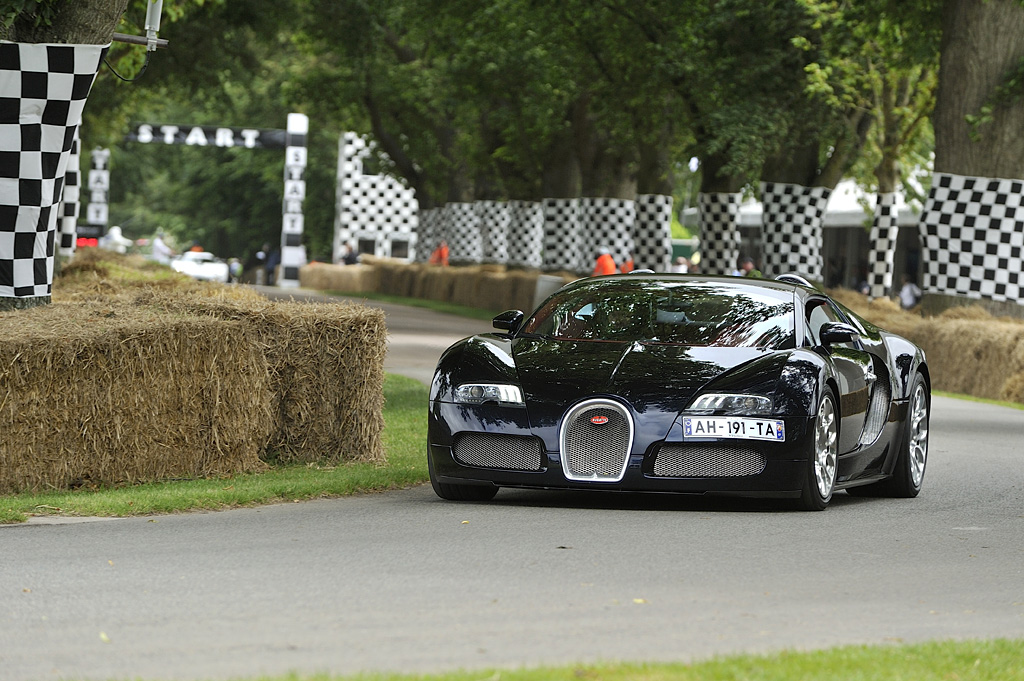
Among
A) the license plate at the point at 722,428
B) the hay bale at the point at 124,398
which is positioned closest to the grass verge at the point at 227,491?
the hay bale at the point at 124,398

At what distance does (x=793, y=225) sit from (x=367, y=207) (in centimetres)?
4483

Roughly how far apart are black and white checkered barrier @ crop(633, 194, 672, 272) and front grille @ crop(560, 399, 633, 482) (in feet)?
91.9

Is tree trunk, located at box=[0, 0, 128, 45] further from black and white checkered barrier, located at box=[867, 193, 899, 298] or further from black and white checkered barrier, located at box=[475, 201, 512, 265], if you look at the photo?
black and white checkered barrier, located at box=[475, 201, 512, 265]

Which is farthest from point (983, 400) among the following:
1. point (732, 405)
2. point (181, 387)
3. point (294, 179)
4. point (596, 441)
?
point (294, 179)

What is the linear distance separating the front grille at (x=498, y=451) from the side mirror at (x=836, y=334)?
200 cm

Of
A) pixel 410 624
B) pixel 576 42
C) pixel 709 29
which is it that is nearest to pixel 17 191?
pixel 410 624

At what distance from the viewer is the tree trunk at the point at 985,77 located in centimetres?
2148

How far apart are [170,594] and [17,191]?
19.6 ft

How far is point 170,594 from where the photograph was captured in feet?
21.0

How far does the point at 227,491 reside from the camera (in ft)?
31.5

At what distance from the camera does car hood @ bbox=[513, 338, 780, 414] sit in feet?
29.1

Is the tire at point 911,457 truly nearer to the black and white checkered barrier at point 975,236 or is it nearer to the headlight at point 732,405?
the headlight at point 732,405

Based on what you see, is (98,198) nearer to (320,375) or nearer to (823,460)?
(320,375)

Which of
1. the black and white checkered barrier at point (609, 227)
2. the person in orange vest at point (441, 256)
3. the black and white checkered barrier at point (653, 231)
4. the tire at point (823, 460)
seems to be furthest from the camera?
the person in orange vest at point (441, 256)
